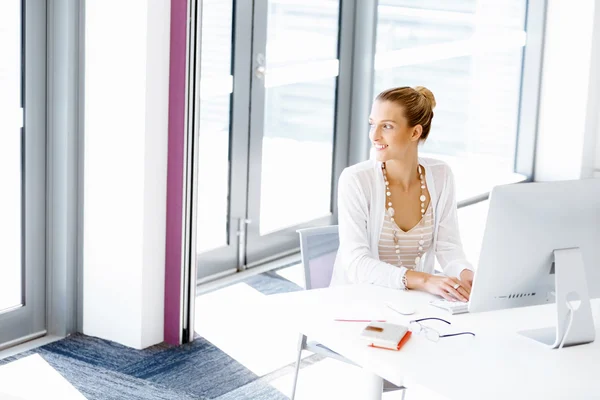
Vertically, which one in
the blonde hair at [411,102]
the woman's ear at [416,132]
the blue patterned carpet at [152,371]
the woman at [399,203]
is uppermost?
the blonde hair at [411,102]

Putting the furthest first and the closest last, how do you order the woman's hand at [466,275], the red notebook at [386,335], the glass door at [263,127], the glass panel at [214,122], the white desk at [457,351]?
the glass door at [263,127] < the glass panel at [214,122] < the woman's hand at [466,275] < the red notebook at [386,335] < the white desk at [457,351]

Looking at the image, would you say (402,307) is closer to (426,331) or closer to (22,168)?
(426,331)

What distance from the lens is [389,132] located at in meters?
3.07

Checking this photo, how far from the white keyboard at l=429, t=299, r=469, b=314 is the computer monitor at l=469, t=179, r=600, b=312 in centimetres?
18

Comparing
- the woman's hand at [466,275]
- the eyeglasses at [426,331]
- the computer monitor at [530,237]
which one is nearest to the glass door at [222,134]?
the woman's hand at [466,275]

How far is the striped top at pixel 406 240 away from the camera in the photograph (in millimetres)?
3041

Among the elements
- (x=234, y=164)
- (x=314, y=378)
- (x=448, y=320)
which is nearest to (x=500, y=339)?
(x=448, y=320)

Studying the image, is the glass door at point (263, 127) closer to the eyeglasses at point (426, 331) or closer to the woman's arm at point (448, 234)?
the woman's arm at point (448, 234)

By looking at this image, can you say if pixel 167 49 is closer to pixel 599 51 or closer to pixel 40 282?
pixel 40 282

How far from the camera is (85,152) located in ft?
13.0

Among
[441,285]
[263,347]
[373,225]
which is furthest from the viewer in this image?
[263,347]

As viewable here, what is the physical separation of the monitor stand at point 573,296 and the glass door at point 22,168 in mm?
2357

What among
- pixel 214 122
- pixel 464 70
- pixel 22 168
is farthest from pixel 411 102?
pixel 464 70

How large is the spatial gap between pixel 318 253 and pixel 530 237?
90 cm
